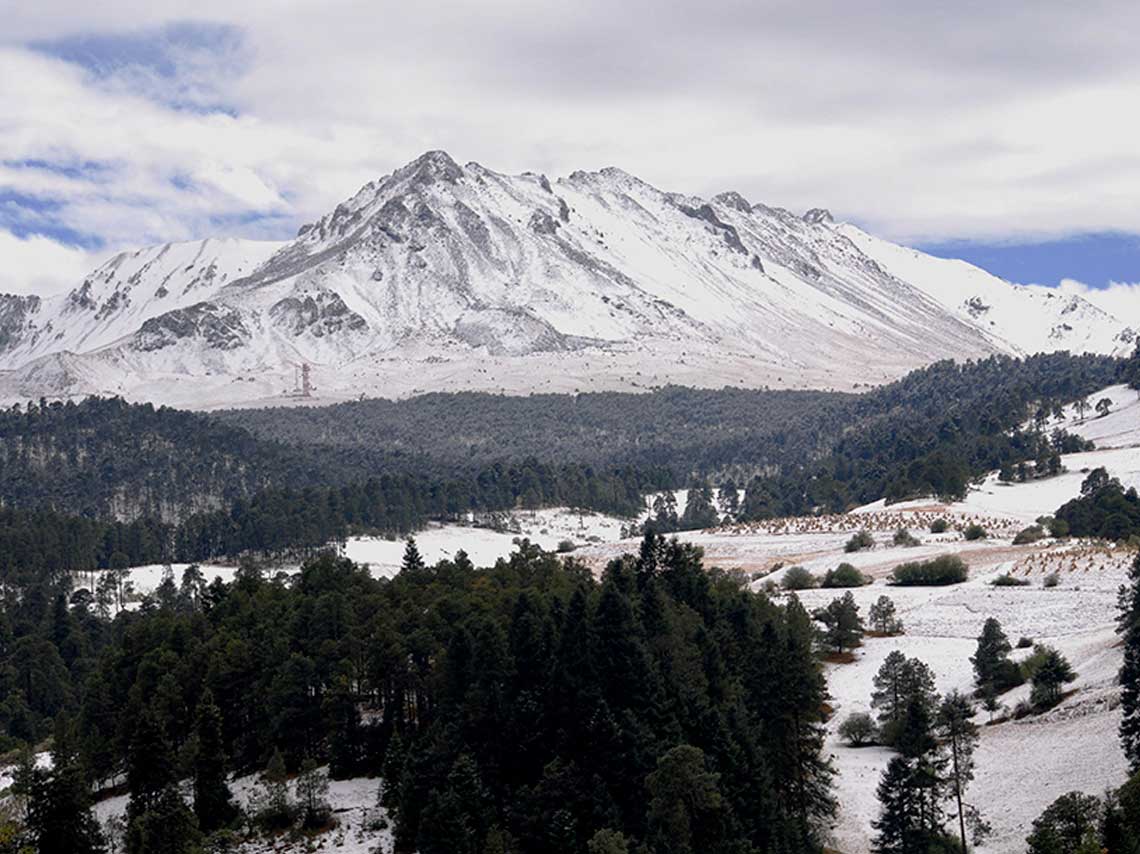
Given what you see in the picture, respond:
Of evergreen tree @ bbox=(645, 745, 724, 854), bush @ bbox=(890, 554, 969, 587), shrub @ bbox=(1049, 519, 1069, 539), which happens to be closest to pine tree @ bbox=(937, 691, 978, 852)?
evergreen tree @ bbox=(645, 745, 724, 854)

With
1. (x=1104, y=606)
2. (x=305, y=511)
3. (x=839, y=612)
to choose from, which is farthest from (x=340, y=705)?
(x=305, y=511)

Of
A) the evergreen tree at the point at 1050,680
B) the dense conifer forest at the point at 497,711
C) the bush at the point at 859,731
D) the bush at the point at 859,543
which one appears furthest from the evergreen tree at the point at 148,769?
the bush at the point at 859,543

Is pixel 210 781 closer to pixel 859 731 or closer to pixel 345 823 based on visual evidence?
pixel 345 823

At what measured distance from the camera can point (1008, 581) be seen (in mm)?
100188

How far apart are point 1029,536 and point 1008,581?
26005mm

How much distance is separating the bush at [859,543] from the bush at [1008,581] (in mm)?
29040

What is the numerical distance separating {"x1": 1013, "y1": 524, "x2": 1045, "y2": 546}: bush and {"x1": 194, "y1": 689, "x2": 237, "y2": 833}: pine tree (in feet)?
288

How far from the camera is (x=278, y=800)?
178ft

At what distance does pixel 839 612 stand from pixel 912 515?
64.8m

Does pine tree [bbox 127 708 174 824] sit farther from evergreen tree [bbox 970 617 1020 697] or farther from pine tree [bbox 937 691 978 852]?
evergreen tree [bbox 970 617 1020 697]

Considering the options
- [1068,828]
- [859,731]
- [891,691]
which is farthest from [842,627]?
[1068,828]

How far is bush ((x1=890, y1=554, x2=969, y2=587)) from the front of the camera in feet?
351

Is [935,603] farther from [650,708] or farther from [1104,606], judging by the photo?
[650,708]

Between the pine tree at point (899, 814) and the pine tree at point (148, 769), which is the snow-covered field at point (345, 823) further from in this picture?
the pine tree at point (899, 814)
